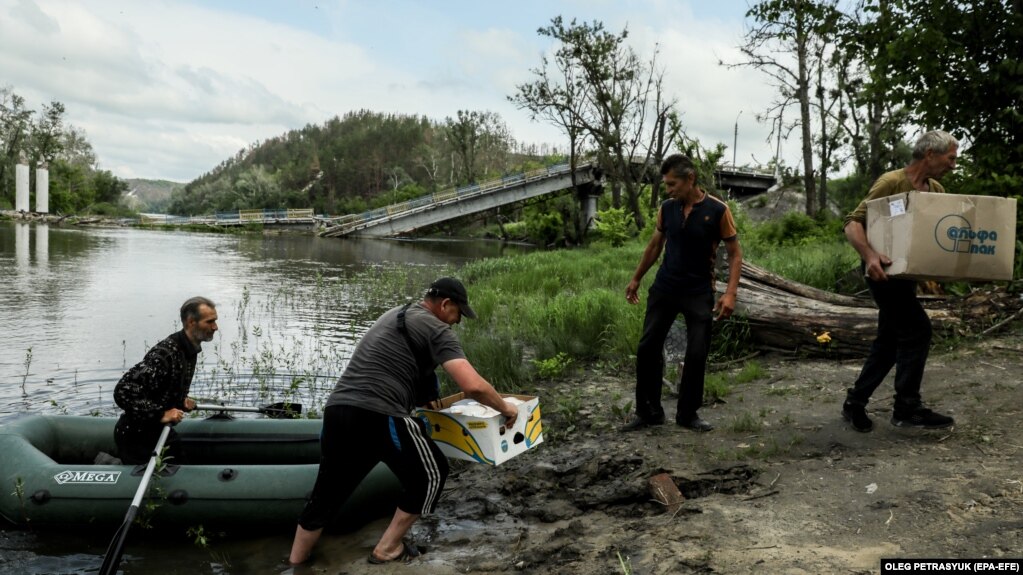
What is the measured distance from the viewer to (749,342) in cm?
810

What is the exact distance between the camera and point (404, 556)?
4426 millimetres

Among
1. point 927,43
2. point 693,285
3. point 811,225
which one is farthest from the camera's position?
point 811,225

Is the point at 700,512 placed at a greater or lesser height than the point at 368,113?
lesser

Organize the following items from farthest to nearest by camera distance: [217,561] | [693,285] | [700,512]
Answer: [693,285] < [217,561] < [700,512]

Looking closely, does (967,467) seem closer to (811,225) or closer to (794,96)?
(811,225)

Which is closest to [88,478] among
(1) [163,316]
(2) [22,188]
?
(1) [163,316]

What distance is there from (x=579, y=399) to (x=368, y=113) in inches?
5211

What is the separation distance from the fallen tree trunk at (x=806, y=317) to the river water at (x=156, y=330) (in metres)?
4.77

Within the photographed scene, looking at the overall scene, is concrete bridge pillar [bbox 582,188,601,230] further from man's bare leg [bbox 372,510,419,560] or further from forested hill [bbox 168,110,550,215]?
man's bare leg [bbox 372,510,419,560]

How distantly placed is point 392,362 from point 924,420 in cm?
362

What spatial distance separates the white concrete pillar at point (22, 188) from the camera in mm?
59188

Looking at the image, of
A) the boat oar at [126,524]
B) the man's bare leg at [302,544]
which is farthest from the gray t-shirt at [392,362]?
the boat oar at [126,524]

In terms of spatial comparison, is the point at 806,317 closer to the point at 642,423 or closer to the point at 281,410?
the point at 642,423

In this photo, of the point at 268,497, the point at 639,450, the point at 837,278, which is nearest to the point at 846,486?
the point at 639,450
